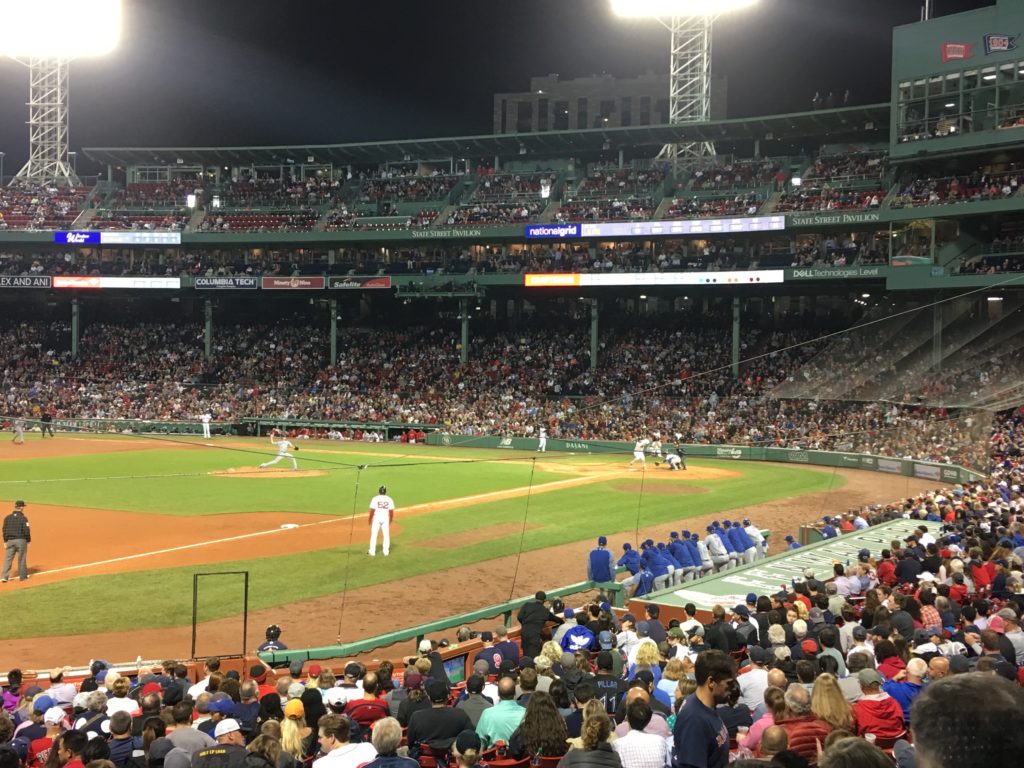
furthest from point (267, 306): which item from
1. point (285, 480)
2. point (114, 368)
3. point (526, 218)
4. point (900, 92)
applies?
point (900, 92)

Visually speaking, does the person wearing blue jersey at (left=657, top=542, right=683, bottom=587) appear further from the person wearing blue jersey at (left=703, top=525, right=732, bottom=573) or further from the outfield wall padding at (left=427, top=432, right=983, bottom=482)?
the outfield wall padding at (left=427, top=432, right=983, bottom=482)

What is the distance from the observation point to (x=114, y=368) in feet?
199

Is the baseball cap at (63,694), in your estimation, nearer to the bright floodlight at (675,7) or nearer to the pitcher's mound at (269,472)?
the pitcher's mound at (269,472)

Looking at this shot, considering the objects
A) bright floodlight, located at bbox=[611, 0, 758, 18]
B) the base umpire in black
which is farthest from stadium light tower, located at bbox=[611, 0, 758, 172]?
the base umpire in black

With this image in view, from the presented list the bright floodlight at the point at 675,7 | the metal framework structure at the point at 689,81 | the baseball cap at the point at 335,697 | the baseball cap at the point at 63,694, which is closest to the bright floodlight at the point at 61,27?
the bright floodlight at the point at 675,7

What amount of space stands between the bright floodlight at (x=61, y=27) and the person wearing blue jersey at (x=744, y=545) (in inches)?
2336

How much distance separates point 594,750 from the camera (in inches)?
217

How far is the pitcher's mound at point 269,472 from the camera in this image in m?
34.2

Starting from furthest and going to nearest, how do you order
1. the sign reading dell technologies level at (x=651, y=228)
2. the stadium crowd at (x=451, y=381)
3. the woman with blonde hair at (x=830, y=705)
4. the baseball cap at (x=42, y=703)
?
1. the sign reading dell technologies level at (x=651, y=228)
2. the stadium crowd at (x=451, y=381)
3. the baseball cap at (x=42, y=703)
4. the woman with blonde hair at (x=830, y=705)

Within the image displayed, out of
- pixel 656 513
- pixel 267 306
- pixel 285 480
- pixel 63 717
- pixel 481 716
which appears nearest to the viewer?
pixel 481 716

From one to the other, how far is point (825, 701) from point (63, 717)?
716cm

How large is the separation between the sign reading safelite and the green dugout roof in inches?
1387

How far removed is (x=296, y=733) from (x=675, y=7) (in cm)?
5601

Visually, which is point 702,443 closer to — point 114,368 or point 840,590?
point 840,590
